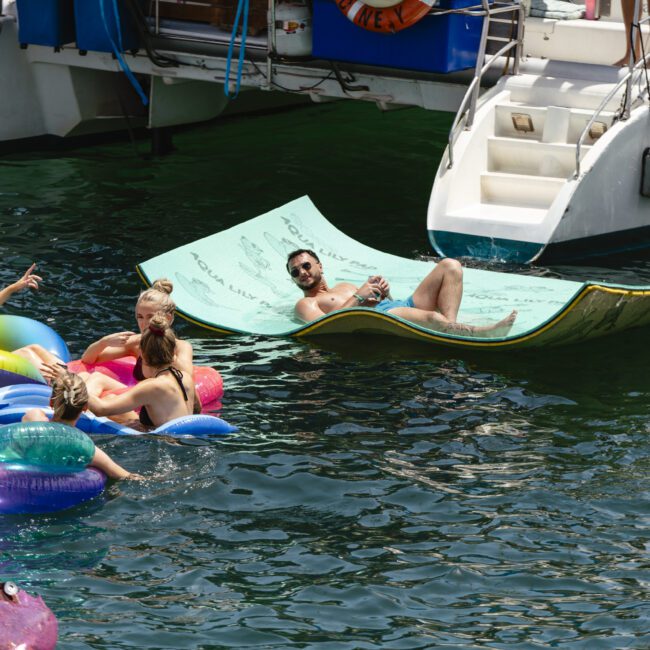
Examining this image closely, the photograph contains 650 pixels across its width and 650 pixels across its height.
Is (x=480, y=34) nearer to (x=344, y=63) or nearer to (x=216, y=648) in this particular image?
(x=344, y=63)

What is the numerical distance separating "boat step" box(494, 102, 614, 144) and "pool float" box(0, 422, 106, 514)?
6376 mm

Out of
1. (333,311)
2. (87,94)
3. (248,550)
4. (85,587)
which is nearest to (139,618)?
(85,587)

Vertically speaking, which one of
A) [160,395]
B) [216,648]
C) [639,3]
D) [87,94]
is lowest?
[216,648]

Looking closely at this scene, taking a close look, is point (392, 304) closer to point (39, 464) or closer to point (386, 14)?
point (386, 14)

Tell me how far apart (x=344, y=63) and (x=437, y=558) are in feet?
24.1

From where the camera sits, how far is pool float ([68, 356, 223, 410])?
784cm

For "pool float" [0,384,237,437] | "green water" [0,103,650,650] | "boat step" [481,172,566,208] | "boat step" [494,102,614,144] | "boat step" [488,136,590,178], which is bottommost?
"green water" [0,103,650,650]

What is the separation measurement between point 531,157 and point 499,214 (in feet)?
2.50

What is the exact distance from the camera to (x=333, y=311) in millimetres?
8938

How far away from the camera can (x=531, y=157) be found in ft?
36.9

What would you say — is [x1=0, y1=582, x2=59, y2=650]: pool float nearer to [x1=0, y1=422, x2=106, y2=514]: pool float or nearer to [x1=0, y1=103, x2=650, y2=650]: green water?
[x1=0, y1=103, x2=650, y2=650]: green water

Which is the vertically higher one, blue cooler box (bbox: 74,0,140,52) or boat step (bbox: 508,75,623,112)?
blue cooler box (bbox: 74,0,140,52)

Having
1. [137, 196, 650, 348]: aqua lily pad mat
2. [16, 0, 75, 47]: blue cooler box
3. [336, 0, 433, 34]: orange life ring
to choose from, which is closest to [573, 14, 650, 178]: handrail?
[137, 196, 650, 348]: aqua lily pad mat

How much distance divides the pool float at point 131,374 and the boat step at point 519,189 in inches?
161
